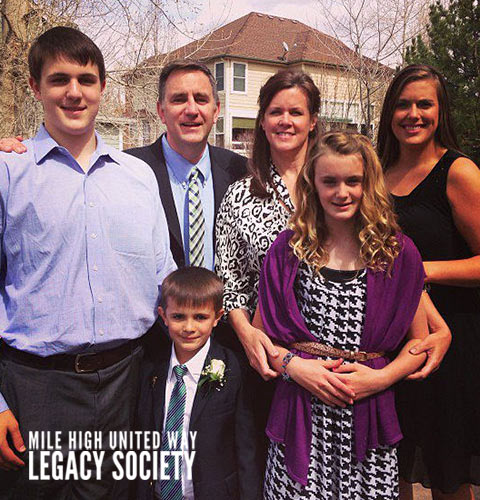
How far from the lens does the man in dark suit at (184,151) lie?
291 cm

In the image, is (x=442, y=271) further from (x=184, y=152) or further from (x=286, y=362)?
(x=184, y=152)

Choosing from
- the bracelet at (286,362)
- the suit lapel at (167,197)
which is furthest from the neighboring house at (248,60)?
the bracelet at (286,362)

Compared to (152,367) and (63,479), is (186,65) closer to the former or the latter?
(152,367)

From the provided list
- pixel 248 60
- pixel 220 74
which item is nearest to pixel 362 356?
pixel 220 74

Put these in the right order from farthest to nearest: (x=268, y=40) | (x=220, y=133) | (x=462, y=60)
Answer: (x=268, y=40) < (x=220, y=133) < (x=462, y=60)

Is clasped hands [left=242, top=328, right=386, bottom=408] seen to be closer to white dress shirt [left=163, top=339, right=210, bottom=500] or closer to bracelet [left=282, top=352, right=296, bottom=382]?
bracelet [left=282, top=352, right=296, bottom=382]

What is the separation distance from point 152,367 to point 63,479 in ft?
2.09

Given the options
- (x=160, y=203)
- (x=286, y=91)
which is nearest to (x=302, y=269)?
(x=160, y=203)

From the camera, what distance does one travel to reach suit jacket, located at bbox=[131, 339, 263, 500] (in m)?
2.49

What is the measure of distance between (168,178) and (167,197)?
0.45 ft

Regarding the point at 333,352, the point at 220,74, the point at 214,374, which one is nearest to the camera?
the point at 333,352

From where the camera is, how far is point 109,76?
27.5 feet

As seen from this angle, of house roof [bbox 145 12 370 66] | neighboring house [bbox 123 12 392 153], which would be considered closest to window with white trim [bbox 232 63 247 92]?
neighboring house [bbox 123 12 392 153]

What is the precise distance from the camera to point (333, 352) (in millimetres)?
2283
